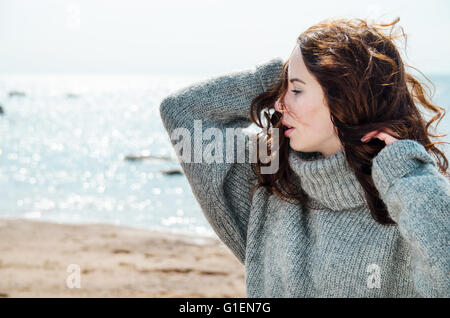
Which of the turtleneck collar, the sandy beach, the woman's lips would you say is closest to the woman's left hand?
the turtleneck collar

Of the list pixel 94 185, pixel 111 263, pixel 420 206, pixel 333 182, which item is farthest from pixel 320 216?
pixel 94 185

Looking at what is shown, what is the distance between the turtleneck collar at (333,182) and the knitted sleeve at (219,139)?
38 centimetres

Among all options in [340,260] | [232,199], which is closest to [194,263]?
[232,199]

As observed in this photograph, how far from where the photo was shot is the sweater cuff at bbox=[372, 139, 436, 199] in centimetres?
180

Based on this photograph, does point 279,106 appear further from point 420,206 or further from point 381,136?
point 420,206

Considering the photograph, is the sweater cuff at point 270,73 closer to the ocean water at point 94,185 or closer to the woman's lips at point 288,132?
the woman's lips at point 288,132

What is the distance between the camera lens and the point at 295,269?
200cm

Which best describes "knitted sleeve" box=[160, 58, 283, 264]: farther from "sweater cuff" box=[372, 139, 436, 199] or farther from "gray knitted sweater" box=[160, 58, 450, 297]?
"sweater cuff" box=[372, 139, 436, 199]

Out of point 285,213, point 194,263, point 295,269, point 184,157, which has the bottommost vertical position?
point 194,263

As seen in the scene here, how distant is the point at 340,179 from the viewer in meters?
2.01

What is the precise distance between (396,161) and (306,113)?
43 centimetres

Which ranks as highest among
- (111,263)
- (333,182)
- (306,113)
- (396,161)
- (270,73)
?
(270,73)

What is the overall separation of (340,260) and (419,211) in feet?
1.42
